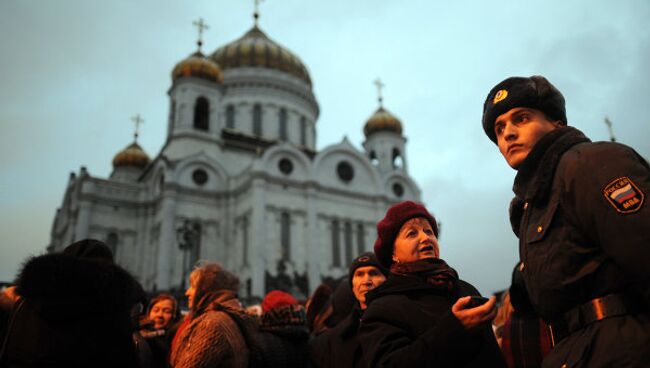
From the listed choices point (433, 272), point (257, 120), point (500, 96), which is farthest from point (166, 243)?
point (500, 96)

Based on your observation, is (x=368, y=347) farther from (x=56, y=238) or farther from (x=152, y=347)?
(x=56, y=238)

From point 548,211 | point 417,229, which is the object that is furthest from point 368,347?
point 548,211

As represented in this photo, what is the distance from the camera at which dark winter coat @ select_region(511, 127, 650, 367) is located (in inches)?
66.5

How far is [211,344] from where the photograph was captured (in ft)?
10.8

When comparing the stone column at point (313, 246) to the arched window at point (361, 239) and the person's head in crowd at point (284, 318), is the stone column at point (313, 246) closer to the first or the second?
the arched window at point (361, 239)

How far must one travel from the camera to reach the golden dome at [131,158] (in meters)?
32.8

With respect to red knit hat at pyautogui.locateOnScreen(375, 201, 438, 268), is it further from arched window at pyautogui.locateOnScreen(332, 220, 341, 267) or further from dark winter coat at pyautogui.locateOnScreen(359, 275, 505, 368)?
arched window at pyautogui.locateOnScreen(332, 220, 341, 267)

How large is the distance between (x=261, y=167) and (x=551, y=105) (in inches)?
941

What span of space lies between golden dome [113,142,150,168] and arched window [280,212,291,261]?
Result: 12212mm

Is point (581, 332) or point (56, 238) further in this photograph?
point (56, 238)

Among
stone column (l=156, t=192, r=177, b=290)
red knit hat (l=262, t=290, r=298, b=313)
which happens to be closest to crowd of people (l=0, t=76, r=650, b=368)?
red knit hat (l=262, t=290, r=298, b=313)

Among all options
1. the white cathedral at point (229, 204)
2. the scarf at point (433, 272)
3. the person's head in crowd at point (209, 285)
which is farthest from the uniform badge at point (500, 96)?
the white cathedral at point (229, 204)

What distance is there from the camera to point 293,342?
12.3ft

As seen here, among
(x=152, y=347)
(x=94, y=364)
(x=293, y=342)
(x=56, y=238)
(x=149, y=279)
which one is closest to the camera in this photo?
(x=94, y=364)
